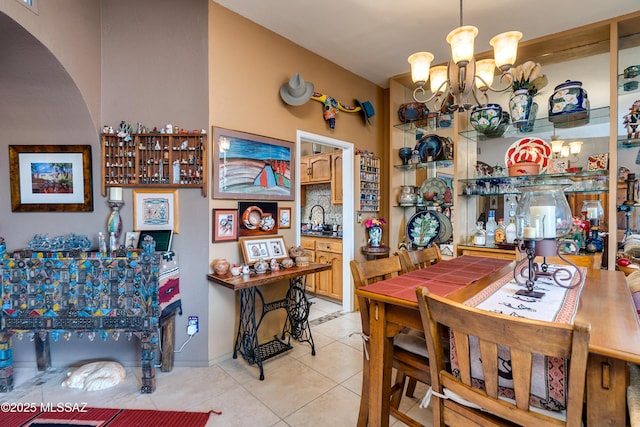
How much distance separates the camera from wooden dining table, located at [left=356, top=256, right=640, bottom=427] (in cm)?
83

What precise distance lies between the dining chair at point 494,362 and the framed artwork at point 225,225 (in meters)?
1.83

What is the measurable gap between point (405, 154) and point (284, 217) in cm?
185

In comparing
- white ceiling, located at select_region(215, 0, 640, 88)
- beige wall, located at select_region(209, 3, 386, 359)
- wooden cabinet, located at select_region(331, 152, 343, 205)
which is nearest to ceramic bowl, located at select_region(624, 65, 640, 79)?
white ceiling, located at select_region(215, 0, 640, 88)

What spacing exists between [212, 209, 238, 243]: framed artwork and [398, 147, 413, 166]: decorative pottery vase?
229 centimetres

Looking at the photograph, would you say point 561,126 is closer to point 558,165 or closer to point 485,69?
point 558,165

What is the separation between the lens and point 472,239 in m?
3.37

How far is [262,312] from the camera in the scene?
2.55 m

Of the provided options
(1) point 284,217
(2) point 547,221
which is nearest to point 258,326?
(1) point 284,217

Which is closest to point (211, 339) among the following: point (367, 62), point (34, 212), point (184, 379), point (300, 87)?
point (184, 379)

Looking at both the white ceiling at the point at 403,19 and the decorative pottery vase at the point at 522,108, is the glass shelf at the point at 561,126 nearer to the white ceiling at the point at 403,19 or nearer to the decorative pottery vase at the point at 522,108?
the decorative pottery vase at the point at 522,108

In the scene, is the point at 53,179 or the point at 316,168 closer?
the point at 53,179

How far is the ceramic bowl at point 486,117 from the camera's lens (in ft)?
9.70

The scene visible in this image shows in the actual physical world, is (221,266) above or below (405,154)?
below

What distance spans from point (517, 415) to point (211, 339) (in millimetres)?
2155
